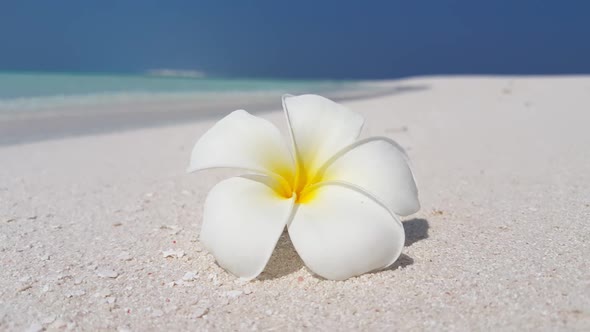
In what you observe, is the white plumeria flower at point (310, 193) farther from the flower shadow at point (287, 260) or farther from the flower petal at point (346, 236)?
the flower shadow at point (287, 260)

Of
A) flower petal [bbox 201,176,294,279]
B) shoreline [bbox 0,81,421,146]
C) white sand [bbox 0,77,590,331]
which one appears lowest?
shoreline [bbox 0,81,421,146]

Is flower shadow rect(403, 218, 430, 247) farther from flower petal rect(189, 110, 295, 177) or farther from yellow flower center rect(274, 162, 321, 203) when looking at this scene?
flower petal rect(189, 110, 295, 177)

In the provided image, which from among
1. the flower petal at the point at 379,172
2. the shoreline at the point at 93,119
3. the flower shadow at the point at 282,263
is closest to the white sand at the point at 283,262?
the flower shadow at the point at 282,263

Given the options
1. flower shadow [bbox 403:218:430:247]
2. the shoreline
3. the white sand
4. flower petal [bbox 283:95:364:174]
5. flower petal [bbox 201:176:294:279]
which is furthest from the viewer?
the shoreline

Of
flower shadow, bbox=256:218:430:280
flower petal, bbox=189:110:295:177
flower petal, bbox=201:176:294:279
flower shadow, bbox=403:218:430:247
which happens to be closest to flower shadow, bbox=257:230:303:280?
flower shadow, bbox=256:218:430:280

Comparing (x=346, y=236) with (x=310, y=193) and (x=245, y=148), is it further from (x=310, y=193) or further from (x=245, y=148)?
(x=245, y=148)

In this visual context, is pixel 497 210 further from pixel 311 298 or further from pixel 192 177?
pixel 192 177

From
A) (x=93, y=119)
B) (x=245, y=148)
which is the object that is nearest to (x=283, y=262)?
(x=245, y=148)
